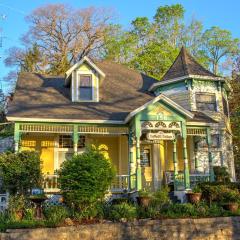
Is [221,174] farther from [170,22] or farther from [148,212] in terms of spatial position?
[170,22]

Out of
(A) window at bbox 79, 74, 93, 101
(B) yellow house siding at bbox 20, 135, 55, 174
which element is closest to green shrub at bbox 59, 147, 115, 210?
(B) yellow house siding at bbox 20, 135, 55, 174

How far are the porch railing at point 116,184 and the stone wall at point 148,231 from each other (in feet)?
14.0

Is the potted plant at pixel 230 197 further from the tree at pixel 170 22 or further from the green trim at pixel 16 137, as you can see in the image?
the tree at pixel 170 22

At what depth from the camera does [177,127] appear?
1686cm

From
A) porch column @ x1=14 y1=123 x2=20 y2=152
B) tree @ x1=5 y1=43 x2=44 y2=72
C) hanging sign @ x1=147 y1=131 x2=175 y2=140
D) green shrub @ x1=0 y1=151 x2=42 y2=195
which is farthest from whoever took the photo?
tree @ x1=5 y1=43 x2=44 y2=72

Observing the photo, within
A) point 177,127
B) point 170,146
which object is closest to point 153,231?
point 177,127

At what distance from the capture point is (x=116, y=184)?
17.4 metres

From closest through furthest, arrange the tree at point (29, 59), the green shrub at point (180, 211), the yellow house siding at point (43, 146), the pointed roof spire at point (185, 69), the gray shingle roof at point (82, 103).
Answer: the green shrub at point (180, 211) < the gray shingle roof at point (82, 103) < the yellow house siding at point (43, 146) < the pointed roof spire at point (185, 69) < the tree at point (29, 59)

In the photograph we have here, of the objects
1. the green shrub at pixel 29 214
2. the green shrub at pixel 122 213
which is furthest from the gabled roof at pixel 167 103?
the green shrub at pixel 29 214

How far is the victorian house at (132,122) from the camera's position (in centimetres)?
1670

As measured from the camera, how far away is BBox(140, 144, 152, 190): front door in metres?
18.5

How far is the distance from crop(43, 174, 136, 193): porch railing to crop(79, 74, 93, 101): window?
4.49m

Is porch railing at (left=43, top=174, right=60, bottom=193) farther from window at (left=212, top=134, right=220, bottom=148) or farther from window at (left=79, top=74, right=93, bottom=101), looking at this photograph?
window at (left=212, top=134, right=220, bottom=148)

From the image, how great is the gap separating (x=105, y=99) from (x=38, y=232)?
9.64 m
